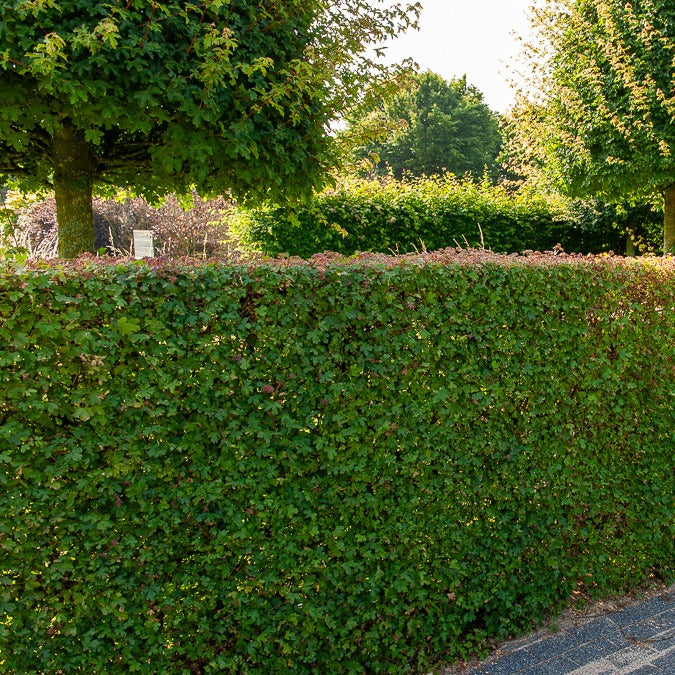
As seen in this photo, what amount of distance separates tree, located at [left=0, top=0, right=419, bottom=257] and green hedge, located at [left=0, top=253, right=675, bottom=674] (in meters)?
2.11

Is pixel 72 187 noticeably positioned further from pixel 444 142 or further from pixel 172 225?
pixel 444 142

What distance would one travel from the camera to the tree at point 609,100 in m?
9.62

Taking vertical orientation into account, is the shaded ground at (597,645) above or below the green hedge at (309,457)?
below

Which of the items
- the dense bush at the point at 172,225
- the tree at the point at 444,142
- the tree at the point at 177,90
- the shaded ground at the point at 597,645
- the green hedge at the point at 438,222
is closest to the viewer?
the shaded ground at the point at 597,645

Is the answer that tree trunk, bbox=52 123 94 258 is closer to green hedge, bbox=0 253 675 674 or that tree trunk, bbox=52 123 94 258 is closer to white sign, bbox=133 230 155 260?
green hedge, bbox=0 253 675 674

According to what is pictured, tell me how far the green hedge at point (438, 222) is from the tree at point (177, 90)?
10.9 feet

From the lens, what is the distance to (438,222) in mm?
11727

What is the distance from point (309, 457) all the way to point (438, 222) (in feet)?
31.8

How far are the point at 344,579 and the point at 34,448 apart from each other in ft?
5.06

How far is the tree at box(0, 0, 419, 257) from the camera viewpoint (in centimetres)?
383

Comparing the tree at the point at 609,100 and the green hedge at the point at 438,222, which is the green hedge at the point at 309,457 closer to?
the green hedge at the point at 438,222

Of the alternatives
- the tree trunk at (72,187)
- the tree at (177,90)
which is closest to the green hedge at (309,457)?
the tree at (177,90)

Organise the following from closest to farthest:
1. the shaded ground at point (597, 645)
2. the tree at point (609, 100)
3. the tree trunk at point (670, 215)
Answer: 1. the shaded ground at point (597, 645)
2. the tree at point (609, 100)
3. the tree trunk at point (670, 215)

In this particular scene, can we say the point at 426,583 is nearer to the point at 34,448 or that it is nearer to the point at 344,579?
the point at 344,579
